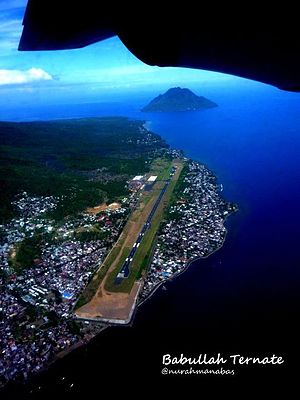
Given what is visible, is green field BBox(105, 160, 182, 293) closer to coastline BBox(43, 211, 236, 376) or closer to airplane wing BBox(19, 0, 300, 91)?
coastline BBox(43, 211, 236, 376)

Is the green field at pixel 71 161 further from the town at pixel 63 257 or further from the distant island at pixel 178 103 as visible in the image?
the distant island at pixel 178 103

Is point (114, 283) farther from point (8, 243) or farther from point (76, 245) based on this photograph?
point (8, 243)

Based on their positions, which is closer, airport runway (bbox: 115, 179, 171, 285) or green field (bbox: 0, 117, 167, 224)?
airport runway (bbox: 115, 179, 171, 285)

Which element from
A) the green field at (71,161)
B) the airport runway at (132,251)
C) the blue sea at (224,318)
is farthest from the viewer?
the green field at (71,161)

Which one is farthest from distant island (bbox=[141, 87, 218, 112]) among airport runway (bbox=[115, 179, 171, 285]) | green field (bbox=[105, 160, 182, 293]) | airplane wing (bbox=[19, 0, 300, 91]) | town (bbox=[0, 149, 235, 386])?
airplane wing (bbox=[19, 0, 300, 91])

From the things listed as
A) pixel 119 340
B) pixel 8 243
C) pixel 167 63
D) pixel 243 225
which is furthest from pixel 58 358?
pixel 243 225

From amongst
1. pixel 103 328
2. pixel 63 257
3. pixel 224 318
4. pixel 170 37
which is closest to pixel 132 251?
pixel 63 257

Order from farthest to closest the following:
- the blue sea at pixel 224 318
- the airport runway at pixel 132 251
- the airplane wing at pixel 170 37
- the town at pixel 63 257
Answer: the airport runway at pixel 132 251 → the town at pixel 63 257 → the blue sea at pixel 224 318 → the airplane wing at pixel 170 37

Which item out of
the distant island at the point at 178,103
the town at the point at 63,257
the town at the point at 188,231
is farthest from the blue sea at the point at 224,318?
the distant island at the point at 178,103
